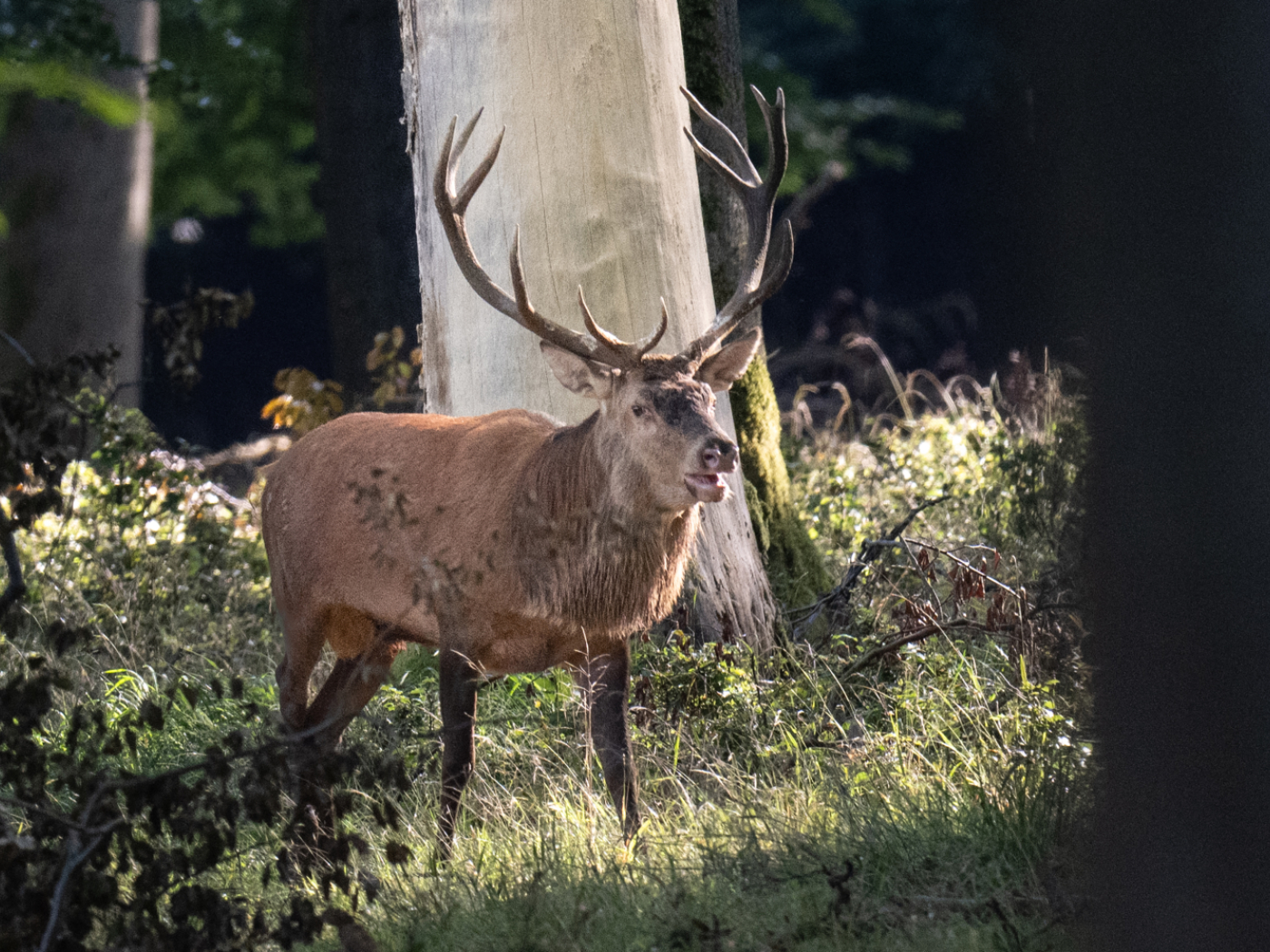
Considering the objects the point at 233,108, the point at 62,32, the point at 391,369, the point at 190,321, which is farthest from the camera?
the point at 233,108

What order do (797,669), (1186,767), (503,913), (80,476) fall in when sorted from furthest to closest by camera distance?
(80,476) < (797,669) < (503,913) < (1186,767)

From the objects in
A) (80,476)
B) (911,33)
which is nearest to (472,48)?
(80,476)

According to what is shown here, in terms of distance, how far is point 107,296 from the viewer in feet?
39.4

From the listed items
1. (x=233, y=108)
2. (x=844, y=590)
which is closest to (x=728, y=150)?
(x=844, y=590)

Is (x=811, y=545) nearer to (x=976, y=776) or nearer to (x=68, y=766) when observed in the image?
(x=976, y=776)

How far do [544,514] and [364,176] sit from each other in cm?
667

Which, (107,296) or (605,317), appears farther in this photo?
(107,296)

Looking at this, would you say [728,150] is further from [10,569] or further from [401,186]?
[401,186]

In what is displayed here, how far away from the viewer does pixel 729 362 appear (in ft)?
15.3

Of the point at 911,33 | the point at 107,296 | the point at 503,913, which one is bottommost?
the point at 503,913

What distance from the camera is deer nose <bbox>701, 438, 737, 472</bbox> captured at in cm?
415

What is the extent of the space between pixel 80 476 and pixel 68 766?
15.1ft

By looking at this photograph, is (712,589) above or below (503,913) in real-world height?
above

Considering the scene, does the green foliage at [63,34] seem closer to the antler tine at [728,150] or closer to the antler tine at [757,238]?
the antler tine at [728,150]
